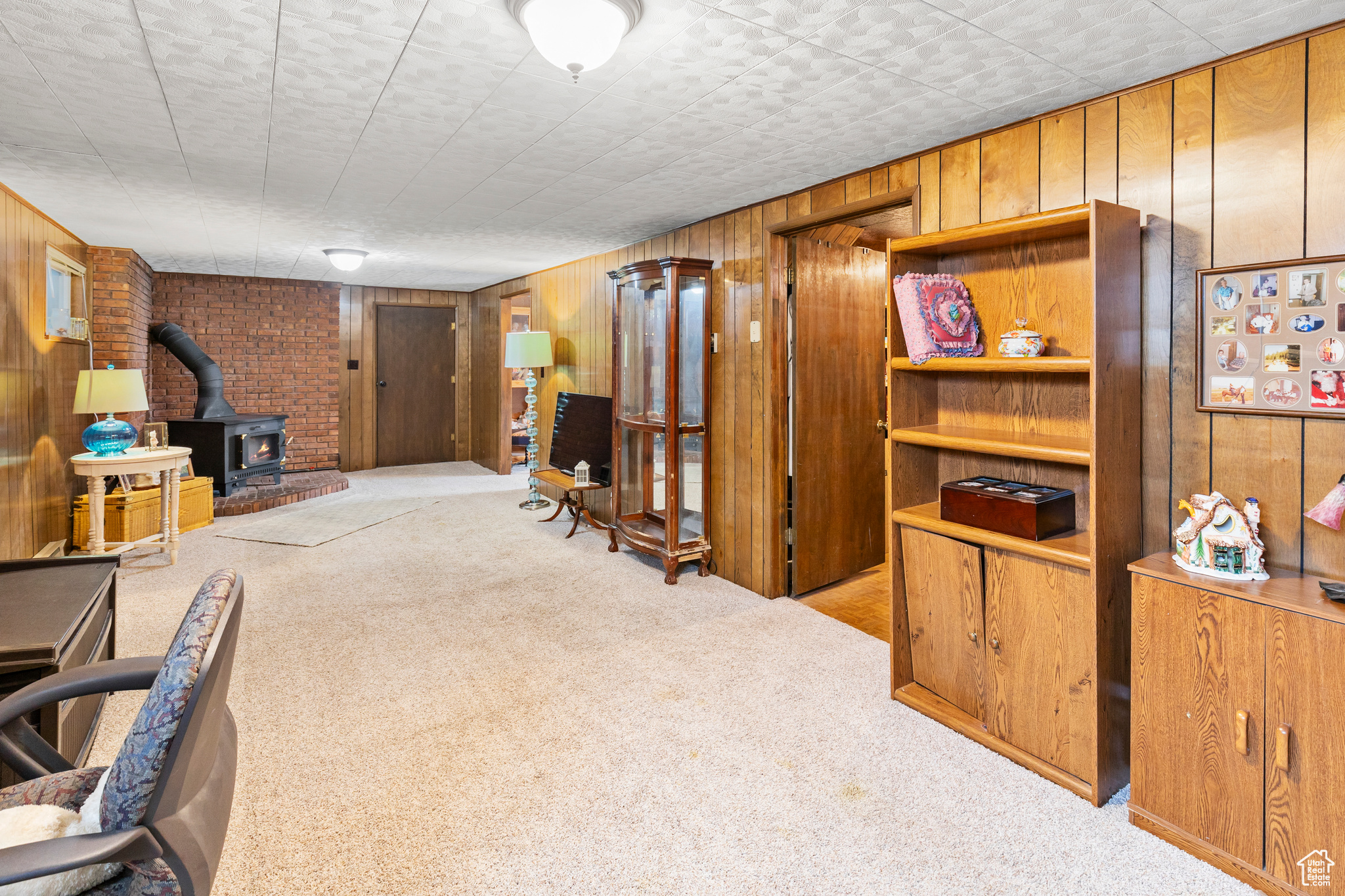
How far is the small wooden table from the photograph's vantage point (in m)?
5.04

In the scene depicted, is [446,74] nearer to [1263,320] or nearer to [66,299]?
[1263,320]

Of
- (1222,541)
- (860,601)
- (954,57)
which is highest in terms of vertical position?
(954,57)

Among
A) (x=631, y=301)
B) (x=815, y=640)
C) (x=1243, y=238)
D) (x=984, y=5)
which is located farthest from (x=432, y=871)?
(x=631, y=301)

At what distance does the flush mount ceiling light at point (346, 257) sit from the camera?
5.23 m

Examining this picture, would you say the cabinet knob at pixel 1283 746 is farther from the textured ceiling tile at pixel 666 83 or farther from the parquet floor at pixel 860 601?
the textured ceiling tile at pixel 666 83

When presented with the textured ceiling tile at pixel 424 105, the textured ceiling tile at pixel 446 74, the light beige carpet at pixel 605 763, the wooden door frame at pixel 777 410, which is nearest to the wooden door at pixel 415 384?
the light beige carpet at pixel 605 763

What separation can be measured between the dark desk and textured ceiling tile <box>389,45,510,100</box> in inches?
73.6

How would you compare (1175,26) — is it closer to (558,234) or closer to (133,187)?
(558,234)

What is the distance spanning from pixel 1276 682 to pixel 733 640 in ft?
6.49

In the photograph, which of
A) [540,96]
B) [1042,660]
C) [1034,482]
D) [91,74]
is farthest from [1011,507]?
[91,74]

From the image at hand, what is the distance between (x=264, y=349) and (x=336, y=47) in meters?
6.26

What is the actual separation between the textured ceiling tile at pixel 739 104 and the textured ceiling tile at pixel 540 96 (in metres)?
0.40

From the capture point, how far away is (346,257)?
5285 millimetres

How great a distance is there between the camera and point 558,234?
15.3 feet
